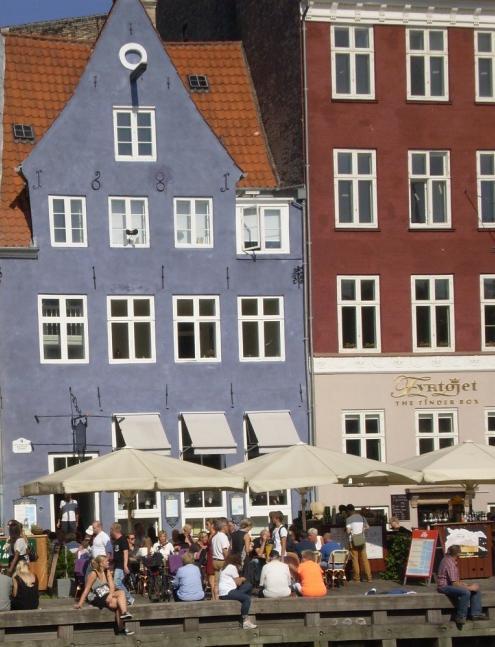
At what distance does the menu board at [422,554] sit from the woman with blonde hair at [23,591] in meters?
7.70

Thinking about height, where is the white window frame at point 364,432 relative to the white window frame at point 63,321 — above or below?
below

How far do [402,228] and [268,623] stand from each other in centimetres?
1835

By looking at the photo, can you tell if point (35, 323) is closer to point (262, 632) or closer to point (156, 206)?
point (156, 206)

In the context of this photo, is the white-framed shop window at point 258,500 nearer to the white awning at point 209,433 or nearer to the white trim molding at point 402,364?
the white awning at point 209,433

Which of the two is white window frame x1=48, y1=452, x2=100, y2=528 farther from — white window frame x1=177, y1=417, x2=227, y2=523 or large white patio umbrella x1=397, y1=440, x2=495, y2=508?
large white patio umbrella x1=397, y1=440, x2=495, y2=508

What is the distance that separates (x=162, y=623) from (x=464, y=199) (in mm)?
20609

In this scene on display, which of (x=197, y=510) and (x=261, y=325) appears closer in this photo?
(x=197, y=510)

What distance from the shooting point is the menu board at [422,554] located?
33.3 meters

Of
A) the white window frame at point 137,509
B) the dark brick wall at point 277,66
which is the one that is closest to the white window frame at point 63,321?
the white window frame at point 137,509

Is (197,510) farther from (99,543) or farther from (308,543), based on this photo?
(99,543)

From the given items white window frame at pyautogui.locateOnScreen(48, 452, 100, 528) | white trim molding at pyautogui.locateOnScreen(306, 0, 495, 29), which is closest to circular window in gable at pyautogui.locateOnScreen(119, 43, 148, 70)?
white trim molding at pyautogui.locateOnScreen(306, 0, 495, 29)

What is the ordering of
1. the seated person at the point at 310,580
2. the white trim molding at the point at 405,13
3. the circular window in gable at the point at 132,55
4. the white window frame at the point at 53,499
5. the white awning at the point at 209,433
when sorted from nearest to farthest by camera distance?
the seated person at the point at 310,580 → the white window frame at the point at 53,499 → the white awning at the point at 209,433 → the circular window in gable at the point at 132,55 → the white trim molding at the point at 405,13

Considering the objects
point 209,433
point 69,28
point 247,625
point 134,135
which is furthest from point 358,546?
point 69,28

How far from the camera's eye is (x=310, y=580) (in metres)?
31.1
